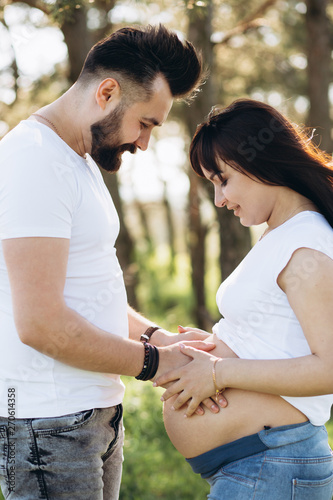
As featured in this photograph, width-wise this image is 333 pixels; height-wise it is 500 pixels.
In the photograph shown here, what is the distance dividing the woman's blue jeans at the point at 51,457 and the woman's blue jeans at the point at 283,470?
46cm

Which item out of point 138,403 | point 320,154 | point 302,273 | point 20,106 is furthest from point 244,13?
point 302,273

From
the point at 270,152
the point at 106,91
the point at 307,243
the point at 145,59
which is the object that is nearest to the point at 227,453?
the point at 307,243

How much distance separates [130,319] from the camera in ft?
8.05

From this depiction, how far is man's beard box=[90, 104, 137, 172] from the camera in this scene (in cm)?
199

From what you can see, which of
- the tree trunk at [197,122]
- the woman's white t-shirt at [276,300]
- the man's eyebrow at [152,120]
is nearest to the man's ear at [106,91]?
the man's eyebrow at [152,120]

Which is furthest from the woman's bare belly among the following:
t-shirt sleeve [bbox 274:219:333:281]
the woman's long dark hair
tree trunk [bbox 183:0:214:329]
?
tree trunk [bbox 183:0:214:329]

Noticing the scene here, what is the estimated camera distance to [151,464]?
12.8 feet

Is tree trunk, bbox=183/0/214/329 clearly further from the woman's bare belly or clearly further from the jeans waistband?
the jeans waistband

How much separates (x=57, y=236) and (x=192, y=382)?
2.41 feet

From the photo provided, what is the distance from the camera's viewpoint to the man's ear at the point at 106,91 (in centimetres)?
195

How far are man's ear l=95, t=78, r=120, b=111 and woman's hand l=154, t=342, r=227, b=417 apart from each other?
0.96 m

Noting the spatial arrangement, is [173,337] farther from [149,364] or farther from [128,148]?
[128,148]

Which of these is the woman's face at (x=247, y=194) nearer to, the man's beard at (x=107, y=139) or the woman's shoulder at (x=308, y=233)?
the woman's shoulder at (x=308, y=233)

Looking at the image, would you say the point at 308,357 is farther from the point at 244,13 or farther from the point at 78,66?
the point at 244,13
